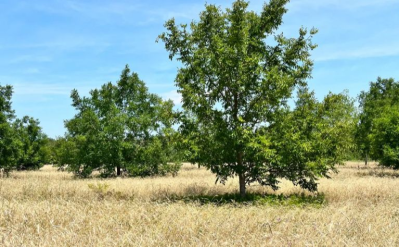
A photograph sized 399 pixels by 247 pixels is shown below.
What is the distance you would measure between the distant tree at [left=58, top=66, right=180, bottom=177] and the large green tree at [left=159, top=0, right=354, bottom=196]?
14408 mm

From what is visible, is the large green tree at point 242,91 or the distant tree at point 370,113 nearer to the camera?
the large green tree at point 242,91

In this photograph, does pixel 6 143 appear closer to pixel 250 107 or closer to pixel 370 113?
pixel 250 107

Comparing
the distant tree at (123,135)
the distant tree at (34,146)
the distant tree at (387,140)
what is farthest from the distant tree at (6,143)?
the distant tree at (387,140)

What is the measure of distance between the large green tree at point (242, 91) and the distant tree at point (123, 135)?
14.4 m

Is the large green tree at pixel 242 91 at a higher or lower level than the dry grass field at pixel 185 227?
higher

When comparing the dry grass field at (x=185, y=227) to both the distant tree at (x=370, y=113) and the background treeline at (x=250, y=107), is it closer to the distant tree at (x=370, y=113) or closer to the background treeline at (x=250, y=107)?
the background treeline at (x=250, y=107)

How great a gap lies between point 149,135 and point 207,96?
16387 mm

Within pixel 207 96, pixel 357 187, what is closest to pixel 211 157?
pixel 207 96

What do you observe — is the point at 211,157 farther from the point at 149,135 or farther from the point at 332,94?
the point at 149,135

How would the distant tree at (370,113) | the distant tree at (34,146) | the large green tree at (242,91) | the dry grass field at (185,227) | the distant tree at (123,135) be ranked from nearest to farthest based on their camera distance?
the dry grass field at (185,227)
the large green tree at (242,91)
the distant tree at (123,135)
the distant tree at (370,113)
the distant tree at (34,146)

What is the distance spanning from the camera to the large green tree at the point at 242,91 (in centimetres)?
1145

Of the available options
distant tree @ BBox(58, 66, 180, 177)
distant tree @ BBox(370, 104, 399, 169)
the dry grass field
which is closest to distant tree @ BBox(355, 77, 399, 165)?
distant tree @ BBox(370, 104, 399, 169)

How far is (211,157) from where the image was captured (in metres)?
12.0

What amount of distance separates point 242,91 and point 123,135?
17422mm
